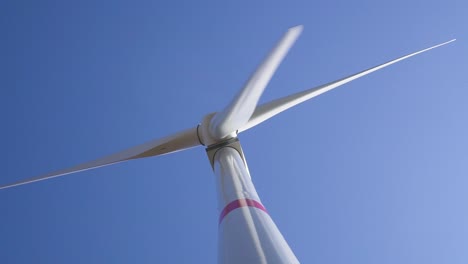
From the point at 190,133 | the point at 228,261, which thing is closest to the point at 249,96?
the point at 228,261

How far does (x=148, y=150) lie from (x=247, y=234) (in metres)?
5.57

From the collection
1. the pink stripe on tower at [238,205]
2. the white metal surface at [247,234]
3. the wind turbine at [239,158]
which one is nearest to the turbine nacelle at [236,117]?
the wind turbine at [239,158]

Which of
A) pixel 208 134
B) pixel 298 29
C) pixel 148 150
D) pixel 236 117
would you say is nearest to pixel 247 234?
pixel 236 117

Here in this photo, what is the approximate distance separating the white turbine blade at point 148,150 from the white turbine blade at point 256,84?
251cm

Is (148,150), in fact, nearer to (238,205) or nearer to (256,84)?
(256,84)

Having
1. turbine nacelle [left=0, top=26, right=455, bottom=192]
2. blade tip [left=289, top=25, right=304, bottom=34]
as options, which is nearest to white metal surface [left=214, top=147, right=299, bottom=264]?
turbine nacelle [left=0, top=26, right=455, bottom=192]

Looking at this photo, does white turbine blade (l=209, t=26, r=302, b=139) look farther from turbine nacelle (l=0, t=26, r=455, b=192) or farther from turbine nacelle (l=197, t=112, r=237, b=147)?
turbine nacelle (l=197, t=112, r=237, b=147)

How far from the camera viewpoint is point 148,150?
10.3 metres

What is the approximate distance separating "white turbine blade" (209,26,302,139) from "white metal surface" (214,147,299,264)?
1269 mm

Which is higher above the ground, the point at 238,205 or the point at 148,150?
the point at 148,150

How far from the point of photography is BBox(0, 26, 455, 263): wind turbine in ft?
16.5

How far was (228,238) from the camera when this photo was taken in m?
5.32

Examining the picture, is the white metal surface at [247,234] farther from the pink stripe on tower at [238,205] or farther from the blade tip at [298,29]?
the blade tip at [298,29]

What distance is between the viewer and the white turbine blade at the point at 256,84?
23.2 ft
